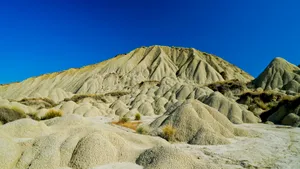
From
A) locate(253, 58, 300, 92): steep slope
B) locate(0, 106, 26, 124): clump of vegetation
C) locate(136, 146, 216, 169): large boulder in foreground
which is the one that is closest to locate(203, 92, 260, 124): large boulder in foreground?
locate(0, 106, 26, 124): clump of vegetation

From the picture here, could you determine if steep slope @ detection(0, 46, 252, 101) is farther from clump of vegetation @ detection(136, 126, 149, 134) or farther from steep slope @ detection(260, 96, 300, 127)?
clump of vegetation @ detection(136, 126, 149, 134)

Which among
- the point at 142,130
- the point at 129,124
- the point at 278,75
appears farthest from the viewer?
the point at 278,75

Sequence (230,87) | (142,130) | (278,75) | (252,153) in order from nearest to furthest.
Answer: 1. (252,153)
2. (142,130)
3. (278,75)
4. (230,87)

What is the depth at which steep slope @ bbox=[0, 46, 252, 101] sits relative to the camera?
316 ft

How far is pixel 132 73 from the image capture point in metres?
103

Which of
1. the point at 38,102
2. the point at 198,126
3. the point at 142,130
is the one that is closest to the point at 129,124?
the point at 142,130

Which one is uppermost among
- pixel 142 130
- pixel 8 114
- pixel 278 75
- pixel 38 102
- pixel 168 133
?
pixel 168 133

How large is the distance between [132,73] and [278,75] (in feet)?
172

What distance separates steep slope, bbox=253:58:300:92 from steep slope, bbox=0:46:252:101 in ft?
88.9

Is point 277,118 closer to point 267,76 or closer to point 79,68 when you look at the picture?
point 267,76

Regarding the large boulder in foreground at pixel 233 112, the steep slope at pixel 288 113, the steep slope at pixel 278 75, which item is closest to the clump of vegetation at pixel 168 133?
the steep slope at pixel 288 113

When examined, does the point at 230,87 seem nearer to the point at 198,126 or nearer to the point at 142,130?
the point at 142,130

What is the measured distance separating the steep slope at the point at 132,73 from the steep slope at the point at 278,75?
27.1 meters

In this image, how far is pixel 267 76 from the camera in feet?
216
